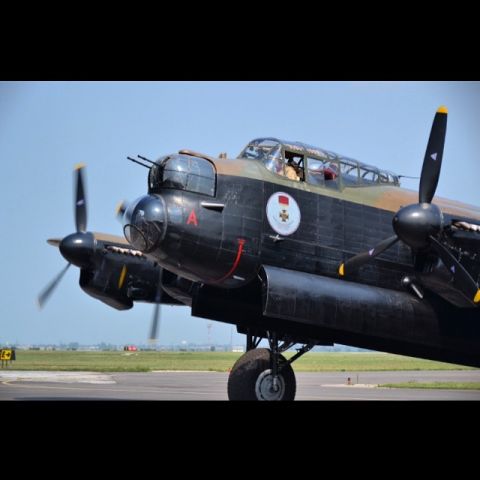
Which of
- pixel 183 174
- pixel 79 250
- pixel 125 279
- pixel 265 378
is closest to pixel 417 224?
pixel 183 174

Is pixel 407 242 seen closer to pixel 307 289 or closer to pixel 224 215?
pixel 307 289

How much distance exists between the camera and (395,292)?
17.5 m

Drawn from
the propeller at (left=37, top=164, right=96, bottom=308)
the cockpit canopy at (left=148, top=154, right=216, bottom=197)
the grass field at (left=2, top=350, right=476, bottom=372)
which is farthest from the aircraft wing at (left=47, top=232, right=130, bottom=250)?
the grass field at (left=2, top=350, right=476, bottom=372)

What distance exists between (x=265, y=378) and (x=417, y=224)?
18.9ft

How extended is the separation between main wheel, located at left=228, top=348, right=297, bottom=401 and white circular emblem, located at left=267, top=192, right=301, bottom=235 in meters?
3.63

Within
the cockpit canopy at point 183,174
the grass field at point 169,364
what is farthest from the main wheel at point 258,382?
the grass field at point 169,364

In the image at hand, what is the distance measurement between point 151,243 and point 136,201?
3.42ft

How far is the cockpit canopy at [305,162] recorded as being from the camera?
Answer: 1719cm

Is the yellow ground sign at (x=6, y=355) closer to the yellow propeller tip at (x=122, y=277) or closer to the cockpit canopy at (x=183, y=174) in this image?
the yellow propeller tip at (x=122, y=277)
